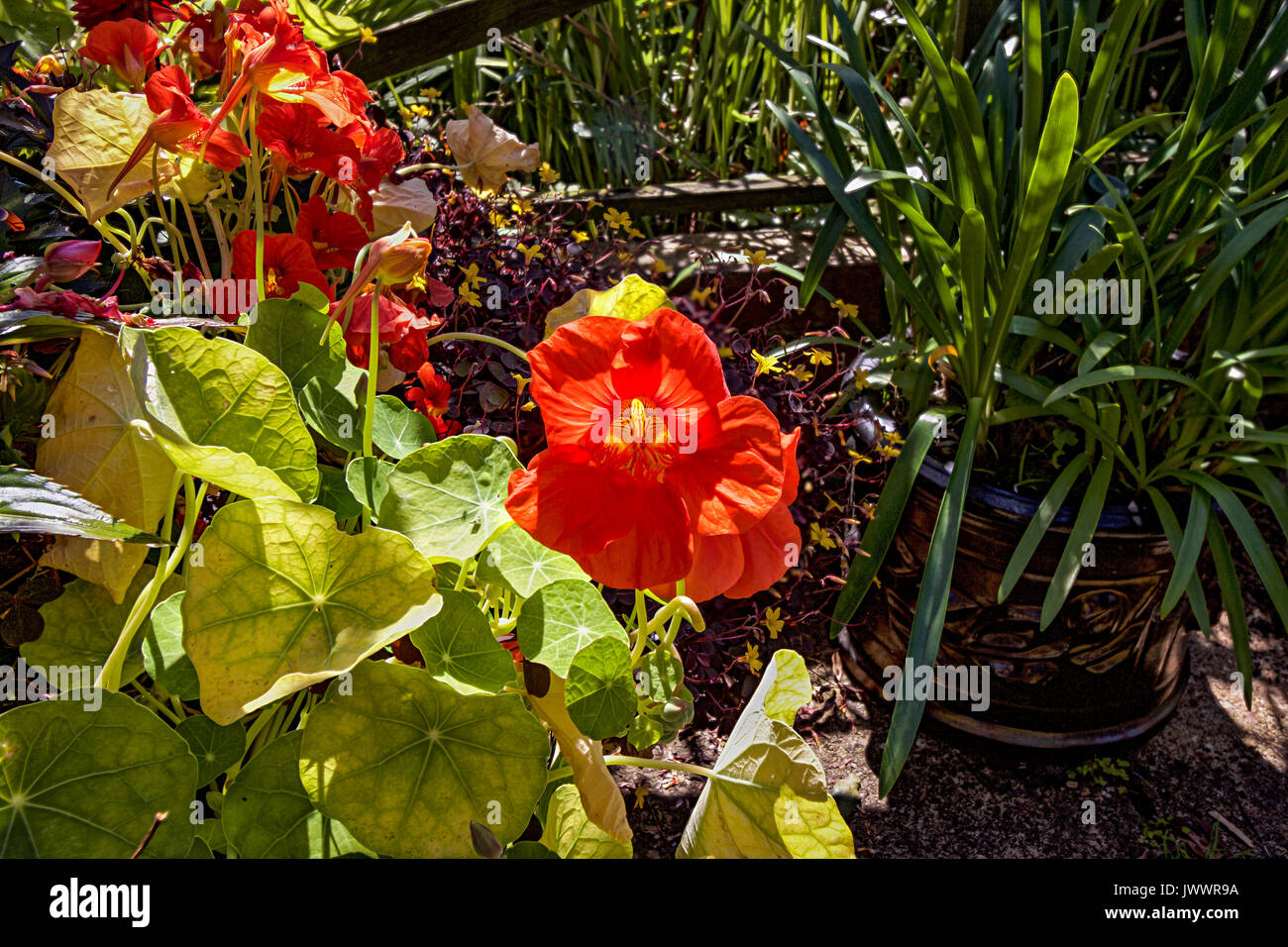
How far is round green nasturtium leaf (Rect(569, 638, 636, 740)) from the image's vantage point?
1.84 feet

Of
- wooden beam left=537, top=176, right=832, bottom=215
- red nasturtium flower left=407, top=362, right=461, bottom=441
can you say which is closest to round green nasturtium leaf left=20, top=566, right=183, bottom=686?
red nasturtium flower left=407, top=362, right=461, bottom=441

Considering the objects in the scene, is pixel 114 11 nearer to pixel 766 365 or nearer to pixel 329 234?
pixel 329 234

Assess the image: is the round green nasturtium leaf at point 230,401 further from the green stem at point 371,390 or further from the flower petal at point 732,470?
the flower petal at point 732,470

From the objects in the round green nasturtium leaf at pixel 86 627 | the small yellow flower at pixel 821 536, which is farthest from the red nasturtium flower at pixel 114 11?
the small yellow flower at pixel 821 536

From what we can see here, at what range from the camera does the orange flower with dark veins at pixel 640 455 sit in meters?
0.53

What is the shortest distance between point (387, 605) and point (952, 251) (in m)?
0.89

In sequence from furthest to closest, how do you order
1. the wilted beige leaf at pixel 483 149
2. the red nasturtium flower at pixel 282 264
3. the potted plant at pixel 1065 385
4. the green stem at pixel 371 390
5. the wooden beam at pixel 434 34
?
the wooden beam at pixel 434 34
the potted plant at pixel 1065 385
the wilted beige leaf at pixel 483 149
the red nasturtium flower at pixel 282 264
the green stem at pixel 371 390

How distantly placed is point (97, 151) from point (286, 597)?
0.35 m

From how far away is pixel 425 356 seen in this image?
0.73 meters

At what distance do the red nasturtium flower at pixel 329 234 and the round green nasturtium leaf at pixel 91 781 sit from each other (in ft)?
1.19

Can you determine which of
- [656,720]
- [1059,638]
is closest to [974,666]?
[1059,638]

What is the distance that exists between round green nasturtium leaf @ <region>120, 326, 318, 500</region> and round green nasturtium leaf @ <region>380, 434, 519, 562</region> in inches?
2.4

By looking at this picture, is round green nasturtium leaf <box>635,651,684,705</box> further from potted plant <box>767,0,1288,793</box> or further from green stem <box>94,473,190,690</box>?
potted plant <box>767,0,1288,793</box>
